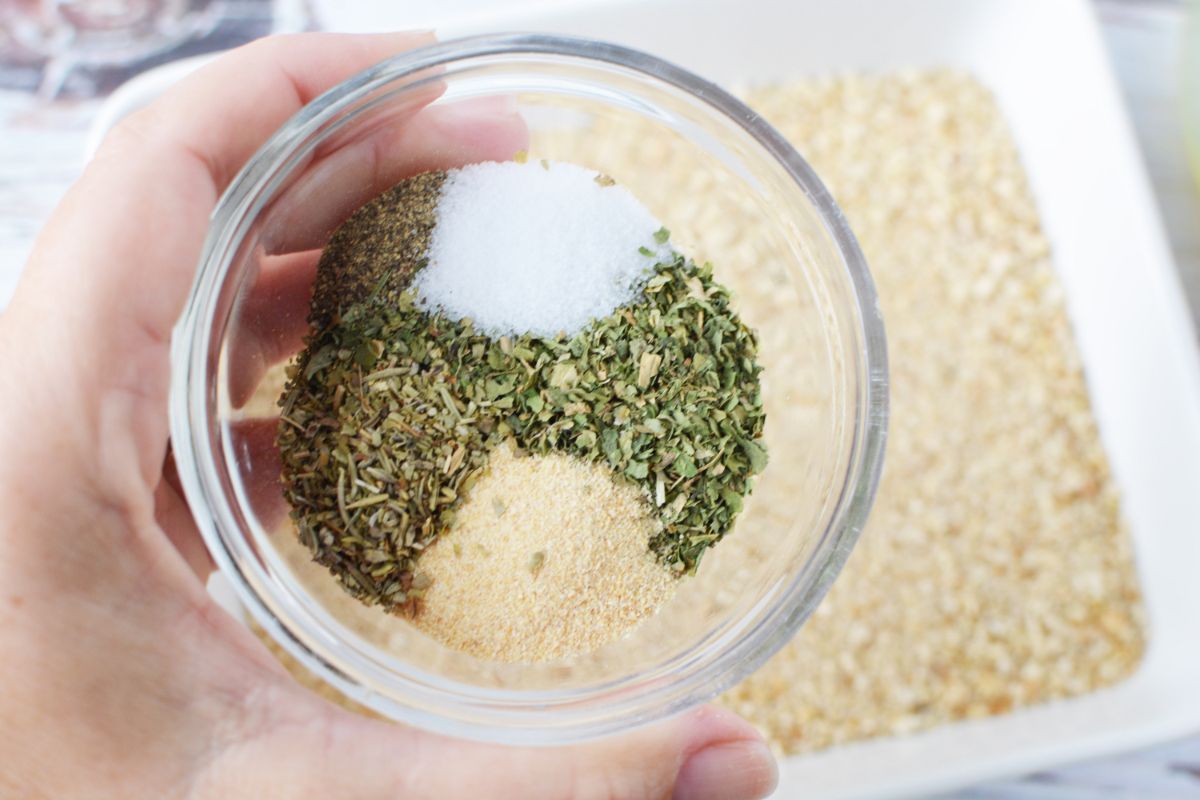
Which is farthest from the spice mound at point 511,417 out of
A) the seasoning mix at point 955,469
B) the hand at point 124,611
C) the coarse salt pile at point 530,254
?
the seasoning mix at point 955,469

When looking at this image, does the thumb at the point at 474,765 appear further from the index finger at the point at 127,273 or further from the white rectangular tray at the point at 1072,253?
the white rectangular tray at the point at 1072,253

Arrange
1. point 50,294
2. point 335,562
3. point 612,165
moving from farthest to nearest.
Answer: point 612,165
point 335,562
point 50,294

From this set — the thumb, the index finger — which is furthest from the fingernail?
the index finger

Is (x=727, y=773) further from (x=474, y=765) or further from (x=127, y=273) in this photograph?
(x=127, y=273)

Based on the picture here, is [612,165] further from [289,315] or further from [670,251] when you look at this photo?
[289,315]

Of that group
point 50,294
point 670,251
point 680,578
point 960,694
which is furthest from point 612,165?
point 960,694

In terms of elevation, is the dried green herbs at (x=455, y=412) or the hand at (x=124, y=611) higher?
the dried green herbs at (x=455, y=412)
